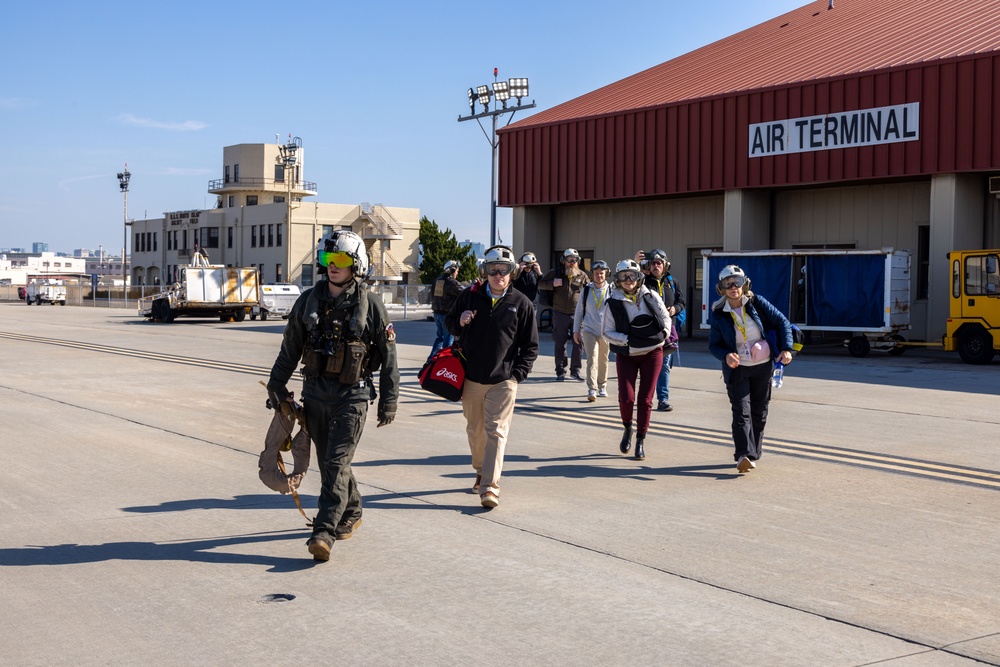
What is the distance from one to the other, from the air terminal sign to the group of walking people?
1836cm

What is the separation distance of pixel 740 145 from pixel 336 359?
2638 cm

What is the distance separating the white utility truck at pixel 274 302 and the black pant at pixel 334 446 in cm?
3671

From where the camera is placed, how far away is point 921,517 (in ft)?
24.9

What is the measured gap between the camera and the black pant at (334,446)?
6.33 metres

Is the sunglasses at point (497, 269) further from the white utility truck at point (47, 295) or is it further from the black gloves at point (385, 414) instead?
the white utility truck at point (47, 295)

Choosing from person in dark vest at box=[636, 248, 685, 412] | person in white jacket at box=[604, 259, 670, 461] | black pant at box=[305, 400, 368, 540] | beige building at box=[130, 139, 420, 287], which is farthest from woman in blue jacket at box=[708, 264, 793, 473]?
beige building at box=[130, 139, 420, 287]

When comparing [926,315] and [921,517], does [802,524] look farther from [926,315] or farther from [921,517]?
[926,315]

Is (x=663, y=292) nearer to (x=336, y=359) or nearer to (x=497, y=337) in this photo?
(x=497, y=337)

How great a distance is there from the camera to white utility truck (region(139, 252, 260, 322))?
40312 mm

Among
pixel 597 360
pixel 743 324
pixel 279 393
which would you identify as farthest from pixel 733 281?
pixel 597 360

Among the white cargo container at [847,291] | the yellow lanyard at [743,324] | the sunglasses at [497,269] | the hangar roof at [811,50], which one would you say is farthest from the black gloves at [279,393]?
the hangar roof at [811,50]

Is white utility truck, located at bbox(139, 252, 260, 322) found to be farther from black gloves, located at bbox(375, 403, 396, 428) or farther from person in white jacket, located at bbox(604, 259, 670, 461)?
black gloves, located at bbox(375, 403, 396, 428)

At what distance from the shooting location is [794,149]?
29641 millimetres

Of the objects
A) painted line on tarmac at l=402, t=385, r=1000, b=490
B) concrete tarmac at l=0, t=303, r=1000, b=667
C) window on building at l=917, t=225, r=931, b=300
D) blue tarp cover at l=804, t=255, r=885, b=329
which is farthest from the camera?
window on building at l=917, t=225, r=931, b=300
